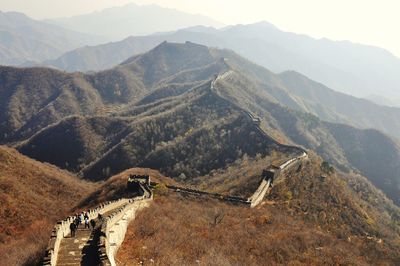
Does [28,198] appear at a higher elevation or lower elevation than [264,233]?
lower

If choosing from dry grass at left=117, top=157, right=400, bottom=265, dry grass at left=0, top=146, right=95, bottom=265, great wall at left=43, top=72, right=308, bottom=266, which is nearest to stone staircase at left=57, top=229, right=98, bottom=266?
great wall at left=43, top=72, right=308, bottom=266

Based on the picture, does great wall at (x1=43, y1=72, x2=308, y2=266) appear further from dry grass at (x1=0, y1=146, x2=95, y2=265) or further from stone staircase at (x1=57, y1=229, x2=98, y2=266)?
dry grass at (x1=0, y1=146, x2=95, y2=265)

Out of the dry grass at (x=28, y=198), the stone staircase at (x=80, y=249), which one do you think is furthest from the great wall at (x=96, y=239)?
the dry grass at (x=28, y=198)

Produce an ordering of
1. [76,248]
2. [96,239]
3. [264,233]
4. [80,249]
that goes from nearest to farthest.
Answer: [80,249] < [76,248] < [96,239] < [264,233]

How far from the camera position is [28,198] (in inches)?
2571

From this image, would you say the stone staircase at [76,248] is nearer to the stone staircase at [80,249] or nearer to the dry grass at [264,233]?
the stone staircase at [80,249]

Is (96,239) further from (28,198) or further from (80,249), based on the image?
(28,198)

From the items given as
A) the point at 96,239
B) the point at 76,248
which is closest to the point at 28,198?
the point at 96,239

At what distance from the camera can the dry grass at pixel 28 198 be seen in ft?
172

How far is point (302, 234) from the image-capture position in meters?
39.4

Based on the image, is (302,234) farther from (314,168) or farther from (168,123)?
(168,123)

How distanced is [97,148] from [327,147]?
94689 millimetres

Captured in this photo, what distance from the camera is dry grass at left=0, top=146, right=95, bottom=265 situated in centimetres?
5256

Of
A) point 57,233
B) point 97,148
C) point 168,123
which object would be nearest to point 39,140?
point 97,148
